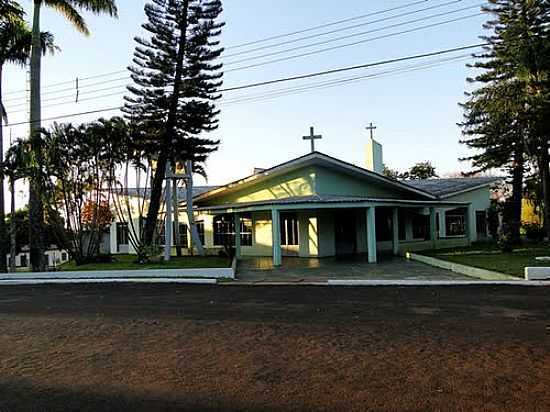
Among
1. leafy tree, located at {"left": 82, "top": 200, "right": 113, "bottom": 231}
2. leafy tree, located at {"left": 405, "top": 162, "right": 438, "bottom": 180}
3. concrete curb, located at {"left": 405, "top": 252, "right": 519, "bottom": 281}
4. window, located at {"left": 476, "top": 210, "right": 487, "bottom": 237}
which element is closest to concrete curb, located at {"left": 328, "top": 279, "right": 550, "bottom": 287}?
concrete curb, located at {"left": 405, "top": 252, "right": 519, "bottom": 281}

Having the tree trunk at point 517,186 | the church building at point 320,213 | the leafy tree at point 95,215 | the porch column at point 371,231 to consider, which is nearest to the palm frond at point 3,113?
the leafy tree at point 95,215

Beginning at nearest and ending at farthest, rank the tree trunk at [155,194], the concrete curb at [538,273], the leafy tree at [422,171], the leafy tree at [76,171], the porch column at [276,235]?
1. the concrete curb at [538,273]
2. the porch column at [276,235]
3. the leafy tree at [76,171]
4. the tree trunk at [155,194]
5. the leafy tree at [422,171]

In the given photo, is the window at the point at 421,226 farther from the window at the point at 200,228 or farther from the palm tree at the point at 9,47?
the palm tree at the point at 9,47

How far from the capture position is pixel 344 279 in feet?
48.4

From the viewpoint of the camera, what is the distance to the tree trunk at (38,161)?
20.2 meters

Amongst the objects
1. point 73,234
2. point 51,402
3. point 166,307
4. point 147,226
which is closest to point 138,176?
point 147,226

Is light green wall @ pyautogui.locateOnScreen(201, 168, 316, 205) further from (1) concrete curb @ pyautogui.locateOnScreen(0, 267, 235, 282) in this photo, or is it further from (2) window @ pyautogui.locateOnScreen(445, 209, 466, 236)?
(2) window @ pyautogui.locateOnScreen(445, 209, 466, 236)

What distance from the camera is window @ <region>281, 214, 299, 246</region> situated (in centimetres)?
2392

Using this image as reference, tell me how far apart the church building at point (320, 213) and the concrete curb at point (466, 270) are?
6.27ft

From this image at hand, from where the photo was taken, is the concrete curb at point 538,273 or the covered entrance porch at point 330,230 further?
the covered entrance porch at point 330,230

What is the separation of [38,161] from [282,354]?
16.4 meters

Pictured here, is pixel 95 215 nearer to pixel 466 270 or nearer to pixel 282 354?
pixel 466 270

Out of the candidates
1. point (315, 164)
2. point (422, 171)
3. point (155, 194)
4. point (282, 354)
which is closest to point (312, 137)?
point (315, 164)

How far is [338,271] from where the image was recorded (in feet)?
55.9
